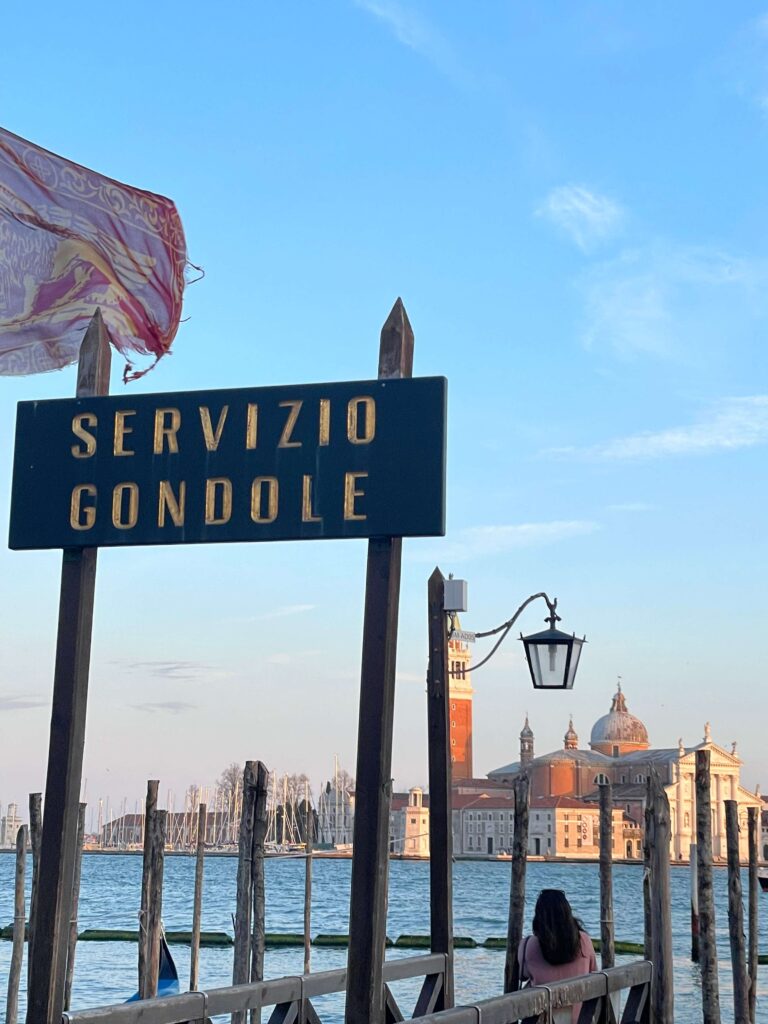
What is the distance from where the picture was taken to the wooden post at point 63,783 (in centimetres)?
662

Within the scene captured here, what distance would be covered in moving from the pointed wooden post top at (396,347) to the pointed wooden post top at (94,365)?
4.96ft

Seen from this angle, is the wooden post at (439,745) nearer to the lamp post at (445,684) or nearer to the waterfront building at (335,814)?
the lamp post at (445,684)

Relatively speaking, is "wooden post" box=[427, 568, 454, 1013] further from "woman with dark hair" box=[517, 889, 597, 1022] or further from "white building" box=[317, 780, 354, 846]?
"white building" box=[317, 780, 354, 846]

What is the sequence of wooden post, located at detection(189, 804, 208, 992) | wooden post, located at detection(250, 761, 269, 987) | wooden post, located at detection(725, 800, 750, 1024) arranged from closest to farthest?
wooden post, located at detection(250, 761, 269, 987) < wooden post, located at detection(725, 800, 750, 1024) < wooden post, located at detection(189, 804, 208, 992)

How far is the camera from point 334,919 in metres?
45.9

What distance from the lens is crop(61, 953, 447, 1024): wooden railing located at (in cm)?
614

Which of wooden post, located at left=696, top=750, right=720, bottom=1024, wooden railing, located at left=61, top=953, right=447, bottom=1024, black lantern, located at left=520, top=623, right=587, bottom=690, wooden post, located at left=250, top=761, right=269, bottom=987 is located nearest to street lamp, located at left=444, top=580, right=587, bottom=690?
black lantern, located at left=520, top=623, right=587, bottom=690

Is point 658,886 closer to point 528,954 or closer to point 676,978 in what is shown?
point 528,954

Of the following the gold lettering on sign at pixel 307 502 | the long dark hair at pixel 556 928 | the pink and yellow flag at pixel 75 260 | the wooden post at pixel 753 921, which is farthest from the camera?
the wooden post at pixel 753 921

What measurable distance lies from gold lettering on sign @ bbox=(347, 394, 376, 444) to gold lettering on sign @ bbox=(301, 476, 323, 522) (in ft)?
0.95

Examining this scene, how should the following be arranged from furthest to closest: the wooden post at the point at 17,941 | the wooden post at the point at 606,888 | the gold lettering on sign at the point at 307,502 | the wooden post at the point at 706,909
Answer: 1. the wooden post at the point at 17,941
2. the wooden post at the point at 606,888
3. the wooden post at the point at 706,909
4. the gold lettering on sign at the point at 307,502

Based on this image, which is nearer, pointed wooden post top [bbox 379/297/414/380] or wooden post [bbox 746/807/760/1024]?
pointed wooden post top [bbox 379/297/414/380]

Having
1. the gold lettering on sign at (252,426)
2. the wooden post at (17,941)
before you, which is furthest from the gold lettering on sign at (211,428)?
the wooden post at (17,941)

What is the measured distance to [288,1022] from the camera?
706cm
